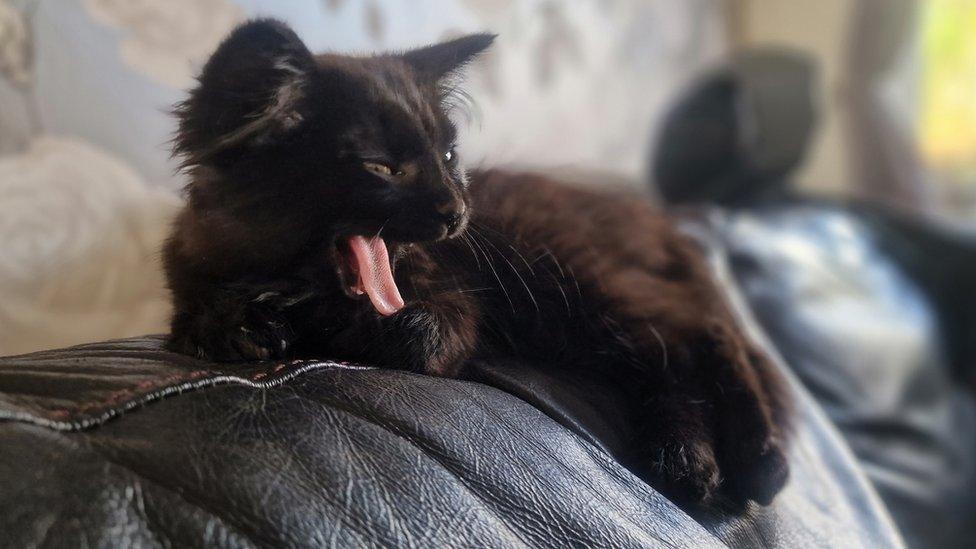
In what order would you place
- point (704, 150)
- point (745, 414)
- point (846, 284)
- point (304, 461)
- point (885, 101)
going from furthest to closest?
point (885, 101) → point (704, 150) → point (846, 284) → point (745, 414) → point (304, 461)

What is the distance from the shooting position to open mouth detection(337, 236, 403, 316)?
0.59m

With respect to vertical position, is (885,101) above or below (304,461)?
above

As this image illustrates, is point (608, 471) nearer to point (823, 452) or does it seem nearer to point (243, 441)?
point (243, 441)

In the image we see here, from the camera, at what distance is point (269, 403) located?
523 mm

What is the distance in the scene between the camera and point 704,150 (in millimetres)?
1777

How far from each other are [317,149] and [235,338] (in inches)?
7.1

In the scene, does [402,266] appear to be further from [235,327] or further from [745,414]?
[745,414]

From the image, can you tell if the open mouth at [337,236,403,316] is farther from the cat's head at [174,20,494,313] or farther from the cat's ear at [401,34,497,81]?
the cat's ear at [401,34,497,81]

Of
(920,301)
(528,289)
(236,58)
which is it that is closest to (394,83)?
(236,58)

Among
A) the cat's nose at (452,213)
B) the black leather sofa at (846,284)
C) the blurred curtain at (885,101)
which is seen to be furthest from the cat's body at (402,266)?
the blurred curtain at (885,101)

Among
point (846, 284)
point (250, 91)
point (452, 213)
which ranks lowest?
point (846, 284)

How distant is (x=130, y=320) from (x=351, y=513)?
59cm

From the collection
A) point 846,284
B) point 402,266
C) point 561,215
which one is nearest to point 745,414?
point 561,215

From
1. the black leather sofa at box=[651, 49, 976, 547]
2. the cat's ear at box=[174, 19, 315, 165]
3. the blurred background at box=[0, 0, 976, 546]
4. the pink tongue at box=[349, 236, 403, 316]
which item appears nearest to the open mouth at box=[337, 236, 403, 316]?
the pink tongue at box=[349, 236, 403, 316]
